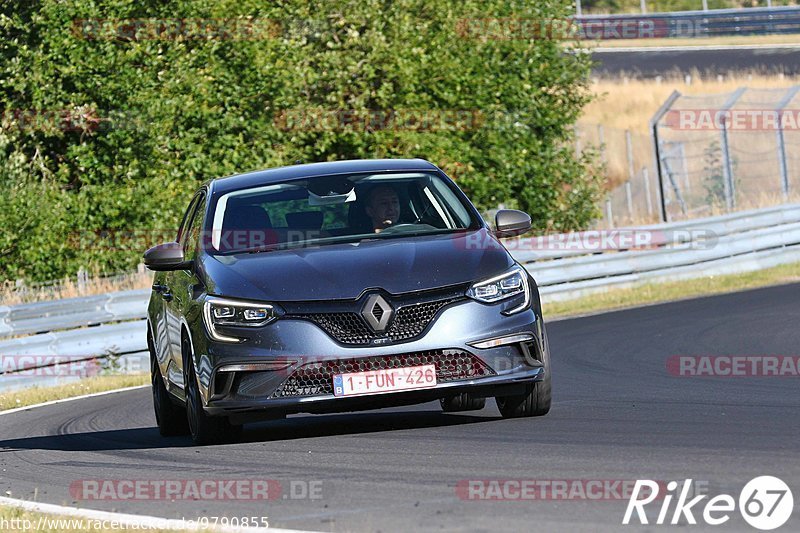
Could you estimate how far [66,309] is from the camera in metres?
17.4

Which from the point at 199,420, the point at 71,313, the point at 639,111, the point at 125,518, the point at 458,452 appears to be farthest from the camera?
the point at 639,111

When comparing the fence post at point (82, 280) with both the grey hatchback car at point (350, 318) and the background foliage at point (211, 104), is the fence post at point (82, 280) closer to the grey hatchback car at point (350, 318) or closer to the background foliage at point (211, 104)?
the background foliage at point (211, 104)

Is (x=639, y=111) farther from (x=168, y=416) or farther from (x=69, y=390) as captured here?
(x=168, y=416)

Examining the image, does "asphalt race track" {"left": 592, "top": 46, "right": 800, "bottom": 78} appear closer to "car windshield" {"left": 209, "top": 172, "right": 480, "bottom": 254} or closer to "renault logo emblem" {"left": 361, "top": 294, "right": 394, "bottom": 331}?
"car windshield" {"left": 209, "top": 172, "right": 480, "bottom": 254}

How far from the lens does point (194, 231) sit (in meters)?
10.8

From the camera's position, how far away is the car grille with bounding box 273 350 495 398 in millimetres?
8680

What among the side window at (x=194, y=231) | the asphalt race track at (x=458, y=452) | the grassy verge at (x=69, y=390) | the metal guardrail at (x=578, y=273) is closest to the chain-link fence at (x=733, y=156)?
the metal guardrail at (x=578, y=273)

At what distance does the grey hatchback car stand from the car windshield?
14 millimetres

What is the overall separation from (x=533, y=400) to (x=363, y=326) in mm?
1301

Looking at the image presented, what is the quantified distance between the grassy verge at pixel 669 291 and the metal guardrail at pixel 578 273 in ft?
0.77

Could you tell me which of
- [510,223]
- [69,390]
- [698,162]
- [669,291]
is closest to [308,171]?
[510,223]

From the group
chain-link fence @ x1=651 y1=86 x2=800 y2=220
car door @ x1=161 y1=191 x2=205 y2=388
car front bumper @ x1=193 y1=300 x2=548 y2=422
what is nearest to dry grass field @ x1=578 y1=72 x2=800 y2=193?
chain-link fence @ x1=651 y1=86 x2=800 y2=220

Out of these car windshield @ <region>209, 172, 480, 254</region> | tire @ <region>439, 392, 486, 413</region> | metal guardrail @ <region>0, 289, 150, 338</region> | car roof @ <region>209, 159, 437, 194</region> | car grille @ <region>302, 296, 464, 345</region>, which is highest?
car roof @ <region>209, 159, 437, 194</region>

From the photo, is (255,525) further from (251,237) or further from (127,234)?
(127,234)
